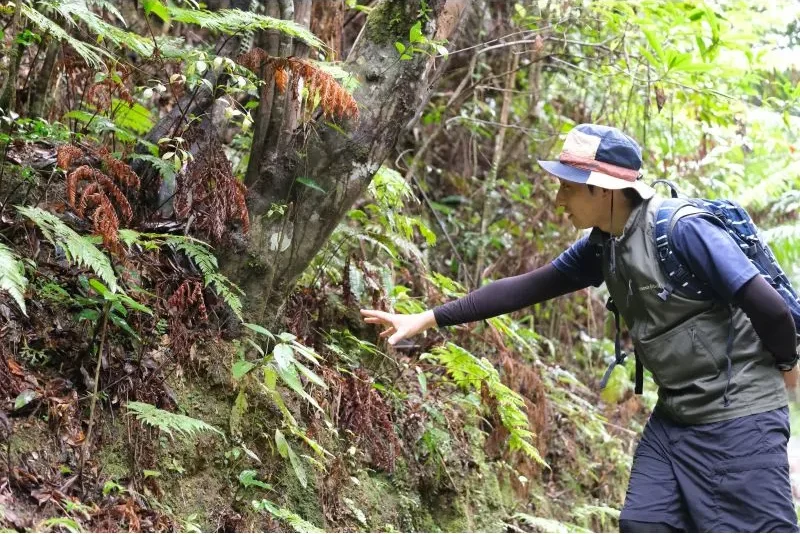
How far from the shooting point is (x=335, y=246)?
5621 millimetres

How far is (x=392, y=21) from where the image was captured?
14.0 feet

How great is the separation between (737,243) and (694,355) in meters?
0.48

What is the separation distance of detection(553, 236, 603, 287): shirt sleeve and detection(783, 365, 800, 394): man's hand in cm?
91

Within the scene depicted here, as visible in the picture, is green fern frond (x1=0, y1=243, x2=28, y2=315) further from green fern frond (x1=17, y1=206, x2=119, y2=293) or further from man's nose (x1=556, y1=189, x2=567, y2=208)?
man's nose (x1=556, y1=189, x2=567, y2=208)

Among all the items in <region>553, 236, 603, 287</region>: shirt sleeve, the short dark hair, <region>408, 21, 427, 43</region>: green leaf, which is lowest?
<region>553, 236, 603, 287</region>: shirt sleeve

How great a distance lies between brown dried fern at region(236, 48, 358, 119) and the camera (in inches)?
149

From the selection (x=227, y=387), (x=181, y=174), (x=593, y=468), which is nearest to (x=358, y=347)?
(x=227, y=387)

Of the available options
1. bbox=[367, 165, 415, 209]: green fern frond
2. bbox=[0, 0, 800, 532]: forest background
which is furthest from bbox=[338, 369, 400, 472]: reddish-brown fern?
bbox=[367, 165, 415, 209]: green fern frond

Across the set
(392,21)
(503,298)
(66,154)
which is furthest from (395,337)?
(66,154)

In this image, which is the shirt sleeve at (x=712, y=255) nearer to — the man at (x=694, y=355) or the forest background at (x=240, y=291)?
the man at (x=694, y=355)

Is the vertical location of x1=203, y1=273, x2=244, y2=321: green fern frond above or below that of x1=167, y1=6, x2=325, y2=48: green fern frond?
below

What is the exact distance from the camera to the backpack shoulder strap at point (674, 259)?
311 centimetres

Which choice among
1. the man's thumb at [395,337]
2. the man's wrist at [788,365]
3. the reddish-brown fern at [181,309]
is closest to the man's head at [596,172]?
the man's wrist at [788,365]

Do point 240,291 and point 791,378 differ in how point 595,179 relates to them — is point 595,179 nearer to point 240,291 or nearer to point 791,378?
point 791,378
